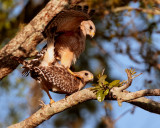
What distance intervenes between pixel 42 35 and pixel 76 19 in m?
0.54

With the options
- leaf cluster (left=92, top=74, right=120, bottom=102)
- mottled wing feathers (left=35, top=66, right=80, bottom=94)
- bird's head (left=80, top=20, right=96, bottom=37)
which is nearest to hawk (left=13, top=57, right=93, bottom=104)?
mottled wing feathers (left=35, top=66, right=80, bottom=94)

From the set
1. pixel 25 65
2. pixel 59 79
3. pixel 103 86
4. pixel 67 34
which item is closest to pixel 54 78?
pixel 59 79

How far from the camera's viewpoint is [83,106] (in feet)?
22.0

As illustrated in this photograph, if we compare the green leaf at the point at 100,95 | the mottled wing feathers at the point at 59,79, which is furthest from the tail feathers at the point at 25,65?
the green leaf at the point at 100,95

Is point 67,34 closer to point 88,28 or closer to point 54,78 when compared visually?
point 88,28

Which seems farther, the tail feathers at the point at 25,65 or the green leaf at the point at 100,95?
the tail feathers at the point at 25,65

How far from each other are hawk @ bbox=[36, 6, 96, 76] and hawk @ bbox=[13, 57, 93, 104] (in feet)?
0.60

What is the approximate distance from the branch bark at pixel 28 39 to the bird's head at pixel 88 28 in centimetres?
78

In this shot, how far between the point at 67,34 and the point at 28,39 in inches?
29.1

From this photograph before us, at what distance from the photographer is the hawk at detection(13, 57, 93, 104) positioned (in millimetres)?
4289

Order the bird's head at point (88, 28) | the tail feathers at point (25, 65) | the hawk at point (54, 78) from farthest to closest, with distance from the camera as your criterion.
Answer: the bird's head at point (88, 28) → the hawk at point (54, 78) → the tail feathers at point (25, 65)

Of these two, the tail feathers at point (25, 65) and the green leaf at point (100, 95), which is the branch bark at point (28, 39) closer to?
the tail feathers at point (25, 65)

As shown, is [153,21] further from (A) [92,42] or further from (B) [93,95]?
(B) [93,95]

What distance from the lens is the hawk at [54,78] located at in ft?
14.1
